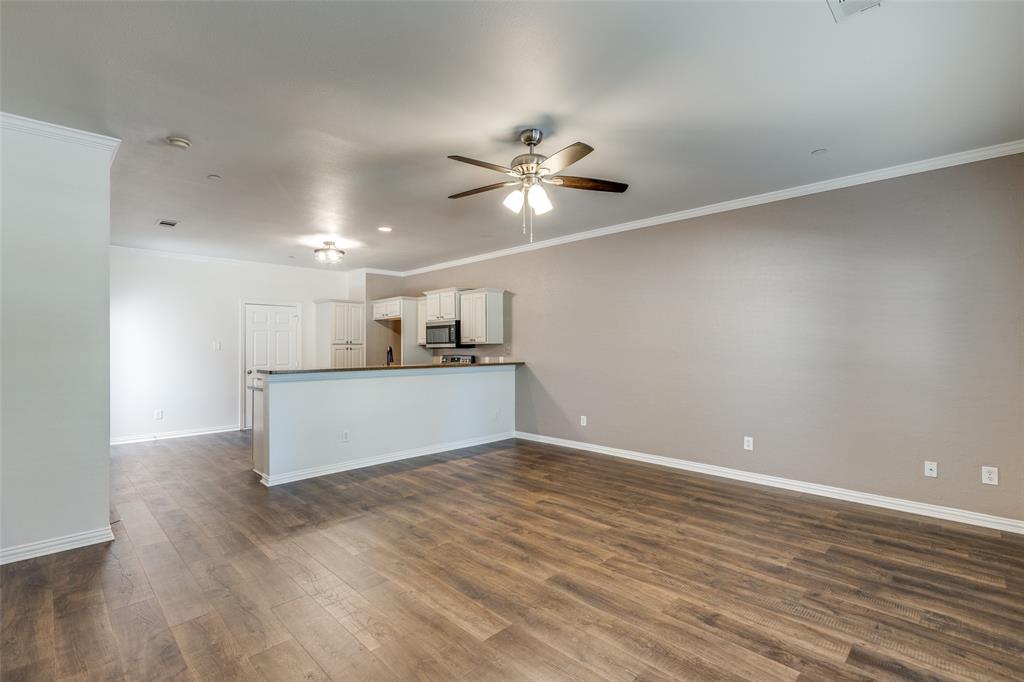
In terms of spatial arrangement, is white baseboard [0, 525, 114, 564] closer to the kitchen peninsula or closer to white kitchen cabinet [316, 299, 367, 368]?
the kitchen peninsula

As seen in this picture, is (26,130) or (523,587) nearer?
(523,587)

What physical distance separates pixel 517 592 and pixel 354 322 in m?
6.30

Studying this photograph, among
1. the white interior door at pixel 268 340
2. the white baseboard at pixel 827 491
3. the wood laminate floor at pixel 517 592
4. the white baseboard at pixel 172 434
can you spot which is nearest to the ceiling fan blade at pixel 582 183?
the wood laminate floor at pixel 517 592

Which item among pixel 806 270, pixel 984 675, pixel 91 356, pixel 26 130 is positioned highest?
pixel 26 130

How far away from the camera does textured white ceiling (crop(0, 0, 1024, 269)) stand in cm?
196

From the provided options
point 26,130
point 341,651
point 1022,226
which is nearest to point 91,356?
point 26,130

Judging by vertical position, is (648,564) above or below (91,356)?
below

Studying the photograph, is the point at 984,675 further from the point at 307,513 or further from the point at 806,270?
the point at 307,513

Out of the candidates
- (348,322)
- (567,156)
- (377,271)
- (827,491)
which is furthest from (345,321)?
(827,491)

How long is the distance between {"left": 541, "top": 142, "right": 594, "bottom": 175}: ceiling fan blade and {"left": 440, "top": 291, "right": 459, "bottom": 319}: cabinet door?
3999mm

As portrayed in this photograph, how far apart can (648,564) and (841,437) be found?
7.57 feet

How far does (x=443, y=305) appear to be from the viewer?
7.04 meters

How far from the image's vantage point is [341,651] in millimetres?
1934

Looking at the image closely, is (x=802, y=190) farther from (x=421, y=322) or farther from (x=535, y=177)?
(x=421, y=322)
